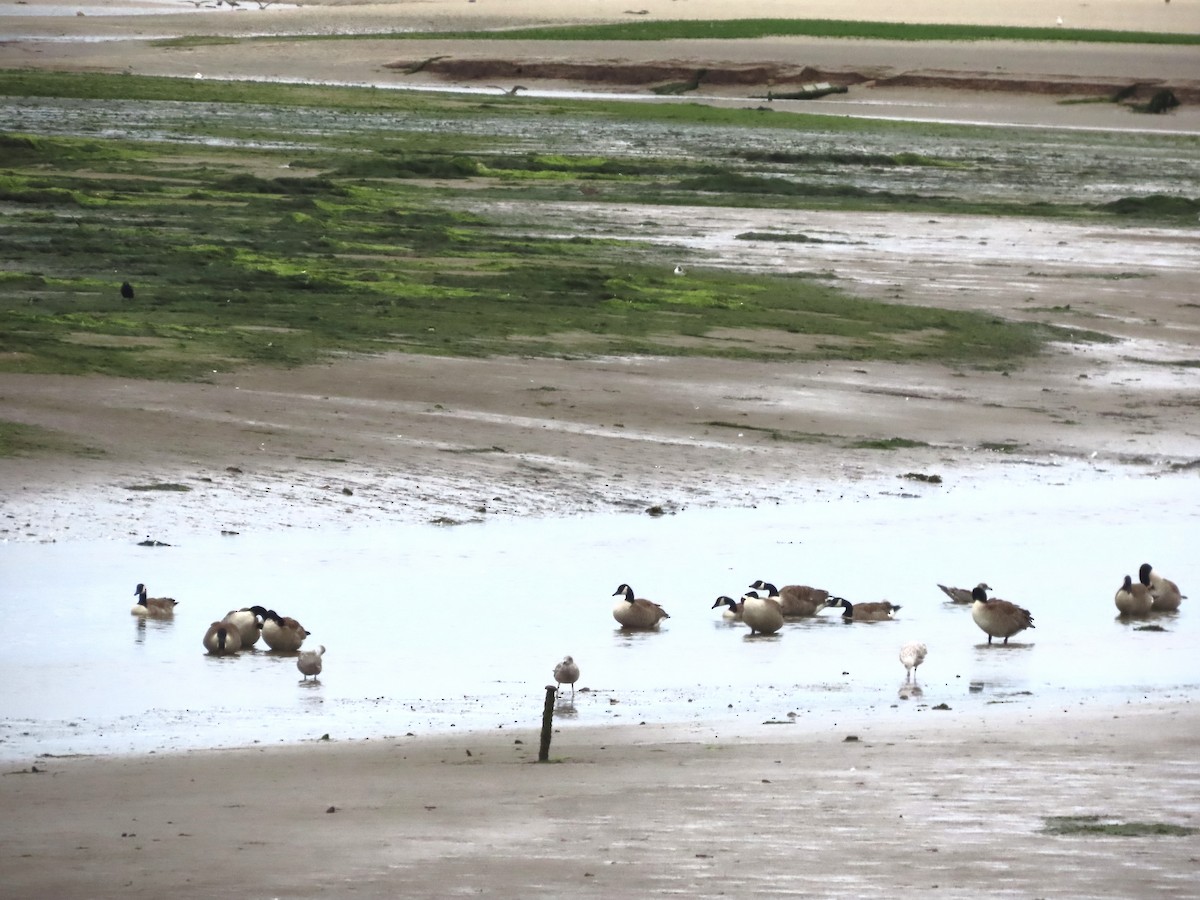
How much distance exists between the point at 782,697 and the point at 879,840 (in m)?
2.79

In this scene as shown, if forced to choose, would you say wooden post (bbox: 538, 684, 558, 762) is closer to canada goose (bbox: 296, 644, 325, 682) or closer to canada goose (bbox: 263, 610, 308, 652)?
canada goose (bbox: 296, 644, 325, 682)

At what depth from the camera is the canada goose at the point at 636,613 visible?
10500mm

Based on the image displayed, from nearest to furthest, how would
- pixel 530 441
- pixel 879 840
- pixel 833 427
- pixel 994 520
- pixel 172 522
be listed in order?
pixel 879 840
pixel 172 522
pixel 994 520
pixel 530 441
pixel 833 427

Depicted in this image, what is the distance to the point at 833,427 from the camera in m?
16.1

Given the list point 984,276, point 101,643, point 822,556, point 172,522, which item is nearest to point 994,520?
point 822,556

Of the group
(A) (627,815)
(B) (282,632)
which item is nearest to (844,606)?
(B) (282,632)

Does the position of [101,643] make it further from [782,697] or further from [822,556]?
[822,556]

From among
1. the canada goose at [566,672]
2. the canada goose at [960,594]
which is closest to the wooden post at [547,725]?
the canada goose at [566,672]

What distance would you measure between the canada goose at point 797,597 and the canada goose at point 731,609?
128 mm

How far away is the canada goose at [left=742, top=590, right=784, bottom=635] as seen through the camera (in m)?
Answer: 10.5

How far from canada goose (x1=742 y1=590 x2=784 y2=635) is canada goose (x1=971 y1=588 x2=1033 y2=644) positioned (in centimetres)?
101

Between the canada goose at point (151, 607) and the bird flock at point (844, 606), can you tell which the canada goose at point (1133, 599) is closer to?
the bird flock at point (844, 606)

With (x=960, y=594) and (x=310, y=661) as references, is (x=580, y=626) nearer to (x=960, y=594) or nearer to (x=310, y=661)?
(x=310, y=661)

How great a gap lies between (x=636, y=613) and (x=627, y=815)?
11.9 feet
